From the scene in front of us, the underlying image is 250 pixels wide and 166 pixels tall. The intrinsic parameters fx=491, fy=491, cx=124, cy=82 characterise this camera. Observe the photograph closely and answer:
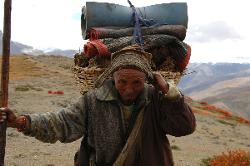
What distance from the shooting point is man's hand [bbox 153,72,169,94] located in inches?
155

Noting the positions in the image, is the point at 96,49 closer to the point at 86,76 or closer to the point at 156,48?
the point at 86,76

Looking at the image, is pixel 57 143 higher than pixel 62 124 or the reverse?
the reverse

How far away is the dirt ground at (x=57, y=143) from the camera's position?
13.4m

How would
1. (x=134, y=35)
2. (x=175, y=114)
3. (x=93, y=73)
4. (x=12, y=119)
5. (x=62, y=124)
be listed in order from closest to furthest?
(x=12, y=119) → (x=175, y=114) → (x=62, y=124) → (x=93, y=73) → (x=134, y=35)

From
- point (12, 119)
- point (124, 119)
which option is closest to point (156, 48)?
point (124, 119)

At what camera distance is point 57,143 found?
15898 millimetres

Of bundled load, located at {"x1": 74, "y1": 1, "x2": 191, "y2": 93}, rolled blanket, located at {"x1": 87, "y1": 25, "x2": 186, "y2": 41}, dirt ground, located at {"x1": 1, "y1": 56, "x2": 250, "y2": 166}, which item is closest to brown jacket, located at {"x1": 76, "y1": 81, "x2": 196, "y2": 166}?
bundled load, located at {"x1": 74, "y1": 1, "x2": 191, "y2": 93}

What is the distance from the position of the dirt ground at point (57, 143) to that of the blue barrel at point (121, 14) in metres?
1.28

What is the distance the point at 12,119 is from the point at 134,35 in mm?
1425

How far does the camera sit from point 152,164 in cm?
414

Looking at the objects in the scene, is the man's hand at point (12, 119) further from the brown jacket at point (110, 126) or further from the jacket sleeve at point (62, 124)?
the brown jacket at point (110, 126)

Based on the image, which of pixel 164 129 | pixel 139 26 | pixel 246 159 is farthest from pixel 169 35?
pixel 246 159

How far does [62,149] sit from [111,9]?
35.9 feet

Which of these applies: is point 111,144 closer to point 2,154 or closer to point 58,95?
point 2,154
